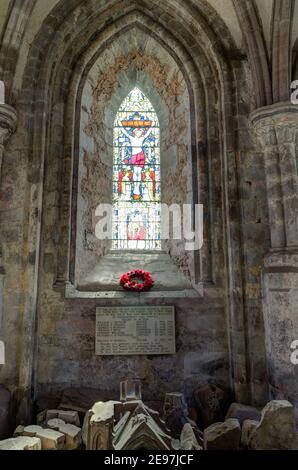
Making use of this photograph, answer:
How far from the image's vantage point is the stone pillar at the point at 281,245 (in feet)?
15.6

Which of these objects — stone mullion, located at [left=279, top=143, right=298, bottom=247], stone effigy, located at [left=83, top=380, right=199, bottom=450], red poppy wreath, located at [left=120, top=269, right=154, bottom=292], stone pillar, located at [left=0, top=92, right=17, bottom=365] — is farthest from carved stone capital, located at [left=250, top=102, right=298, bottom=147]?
stone effigy, located at [left=83, top=380, right=199, bottom=450]

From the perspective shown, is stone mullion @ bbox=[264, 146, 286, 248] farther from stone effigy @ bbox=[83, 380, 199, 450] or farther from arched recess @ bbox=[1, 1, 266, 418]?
stone effigy @ bbox=[83, 380, 199, 450]

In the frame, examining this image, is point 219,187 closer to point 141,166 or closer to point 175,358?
point 141,166

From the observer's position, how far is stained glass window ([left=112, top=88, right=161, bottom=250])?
21.2 ft

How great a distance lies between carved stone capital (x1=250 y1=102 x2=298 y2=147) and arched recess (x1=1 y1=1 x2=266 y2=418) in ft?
1.91

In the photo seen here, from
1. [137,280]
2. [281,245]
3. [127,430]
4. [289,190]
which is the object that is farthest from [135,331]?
[289,190]

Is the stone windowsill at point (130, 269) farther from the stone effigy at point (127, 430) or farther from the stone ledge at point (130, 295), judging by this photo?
the stone effigy at point (127, 430)

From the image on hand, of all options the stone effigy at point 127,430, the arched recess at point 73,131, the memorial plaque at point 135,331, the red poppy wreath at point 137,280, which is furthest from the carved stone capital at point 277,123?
the stone effigy at point 127,430

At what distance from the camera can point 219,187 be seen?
19.1 feet

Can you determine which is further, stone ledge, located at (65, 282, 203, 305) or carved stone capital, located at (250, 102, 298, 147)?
stone ledge, located at (65, 282, 203, 305)

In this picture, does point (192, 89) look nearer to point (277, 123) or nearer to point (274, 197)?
point (277, 123)

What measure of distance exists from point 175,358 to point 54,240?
2.81 meters
